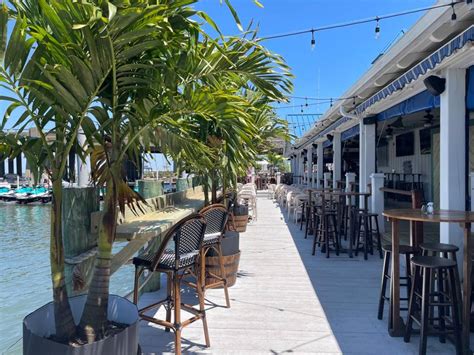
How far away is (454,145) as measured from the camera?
362cm

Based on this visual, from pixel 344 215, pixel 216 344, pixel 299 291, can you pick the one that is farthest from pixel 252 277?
pixel 344 215

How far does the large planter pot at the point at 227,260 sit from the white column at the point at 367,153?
12.4 ft

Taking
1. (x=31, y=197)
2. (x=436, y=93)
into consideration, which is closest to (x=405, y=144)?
→ (x=436, y=93)

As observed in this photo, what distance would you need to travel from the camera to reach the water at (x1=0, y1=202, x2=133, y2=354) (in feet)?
12.5

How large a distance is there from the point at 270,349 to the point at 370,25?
4.02 m

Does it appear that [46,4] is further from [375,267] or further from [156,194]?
[375,267]

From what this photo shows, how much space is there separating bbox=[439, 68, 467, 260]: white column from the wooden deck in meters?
1.06

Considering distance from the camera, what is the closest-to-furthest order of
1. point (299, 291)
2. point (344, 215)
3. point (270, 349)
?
point (270, 349)
point (299, 291)
point (344, 215)

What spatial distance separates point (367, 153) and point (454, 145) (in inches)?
131

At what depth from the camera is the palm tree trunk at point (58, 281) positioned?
1805 millimetres

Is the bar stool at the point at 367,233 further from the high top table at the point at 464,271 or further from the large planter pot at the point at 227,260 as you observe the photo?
the high top table at the point at 464,271

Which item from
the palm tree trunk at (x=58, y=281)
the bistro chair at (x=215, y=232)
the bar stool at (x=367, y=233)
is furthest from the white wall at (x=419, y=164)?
the palm tree trunk at (x=58, y=281)

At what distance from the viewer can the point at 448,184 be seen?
365 cm

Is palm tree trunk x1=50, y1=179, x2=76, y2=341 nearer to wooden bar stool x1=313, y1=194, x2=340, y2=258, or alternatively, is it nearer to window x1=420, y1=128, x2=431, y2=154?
wooden bar stool x1=313, y1=194, x2=340, y2=258
